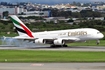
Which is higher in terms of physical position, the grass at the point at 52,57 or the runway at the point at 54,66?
the runway at the point at 54,66

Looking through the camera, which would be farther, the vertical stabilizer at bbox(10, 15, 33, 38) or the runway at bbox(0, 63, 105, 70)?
the vertical stabilizer at bbox(10, 15, 33, 38)

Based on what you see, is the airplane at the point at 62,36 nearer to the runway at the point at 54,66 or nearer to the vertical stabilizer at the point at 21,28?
the vertical stabilizer at the point at 21,28

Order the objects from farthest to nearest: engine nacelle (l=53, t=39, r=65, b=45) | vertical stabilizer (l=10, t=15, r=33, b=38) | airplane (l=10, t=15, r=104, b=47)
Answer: vertical stabilizer (l=10, t=15, r=33, b=38), airplane (l=10, t=15, r=104, b=47), engine nacelle (l=53, t=39, r=65, b=45)

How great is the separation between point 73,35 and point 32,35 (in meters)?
6.57

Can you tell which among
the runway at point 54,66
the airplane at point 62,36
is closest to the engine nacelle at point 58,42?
the airplane at point 62,36

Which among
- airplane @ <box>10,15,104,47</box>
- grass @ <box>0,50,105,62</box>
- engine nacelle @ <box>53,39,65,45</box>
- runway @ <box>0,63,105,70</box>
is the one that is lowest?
engine nacelle @ <box>53,39,65,45</box>

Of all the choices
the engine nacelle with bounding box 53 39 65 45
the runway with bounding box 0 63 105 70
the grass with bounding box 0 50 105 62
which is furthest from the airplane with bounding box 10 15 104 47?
the runway with bounding box 0 63 105 70

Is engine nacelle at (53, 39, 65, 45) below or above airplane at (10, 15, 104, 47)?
below

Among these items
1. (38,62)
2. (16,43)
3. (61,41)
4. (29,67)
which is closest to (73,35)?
(61,41)

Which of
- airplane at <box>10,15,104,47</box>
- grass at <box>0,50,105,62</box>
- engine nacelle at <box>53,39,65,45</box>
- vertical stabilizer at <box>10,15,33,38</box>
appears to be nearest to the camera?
grass at <box>0,50,105,62</box>

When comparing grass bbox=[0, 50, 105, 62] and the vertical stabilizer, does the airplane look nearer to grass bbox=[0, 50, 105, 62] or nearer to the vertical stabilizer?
the vertical stabilizer

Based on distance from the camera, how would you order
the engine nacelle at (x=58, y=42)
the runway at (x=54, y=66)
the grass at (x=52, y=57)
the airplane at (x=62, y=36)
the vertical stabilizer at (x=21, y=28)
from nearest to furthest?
the runway at (x=54, y=66) < the grass at (x=52, y=57) < the engine nacelle at (x=58, y=42) < the airplane at (x=62, y=36) < the vertical stabilizer at (x=21, y=28)

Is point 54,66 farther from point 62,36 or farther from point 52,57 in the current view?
point 62,36

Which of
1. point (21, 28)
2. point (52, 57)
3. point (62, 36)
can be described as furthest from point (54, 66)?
point (21, 28)
